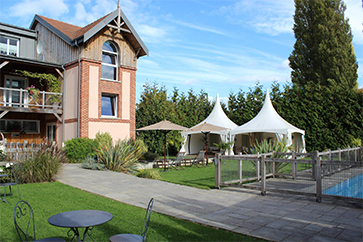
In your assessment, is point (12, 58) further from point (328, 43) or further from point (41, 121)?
point (328, 43)

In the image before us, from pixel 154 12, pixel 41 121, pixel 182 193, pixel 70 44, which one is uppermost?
pixel 70 44

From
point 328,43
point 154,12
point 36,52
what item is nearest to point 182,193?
point 154,12

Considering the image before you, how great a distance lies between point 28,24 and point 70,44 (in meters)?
7.12

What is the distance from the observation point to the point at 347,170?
6910 millimetres

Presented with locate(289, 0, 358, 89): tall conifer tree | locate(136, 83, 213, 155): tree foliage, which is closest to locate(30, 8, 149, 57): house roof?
locate(136, 83, 213, 155): tree foliage

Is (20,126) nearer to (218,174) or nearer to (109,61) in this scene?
(109,61)

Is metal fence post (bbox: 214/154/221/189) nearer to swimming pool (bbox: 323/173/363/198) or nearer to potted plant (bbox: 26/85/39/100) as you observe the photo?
swimming pool (bbox: 323/173/363/198)

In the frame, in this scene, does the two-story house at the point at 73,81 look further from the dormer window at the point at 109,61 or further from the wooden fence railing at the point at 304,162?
the wooden fence railing at the point at 304,162

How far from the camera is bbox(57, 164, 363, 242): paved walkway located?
476 centimetres

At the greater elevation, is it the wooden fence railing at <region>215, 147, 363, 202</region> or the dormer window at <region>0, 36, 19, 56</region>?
the dormer window at <region>0, 36, 19, 56</region>

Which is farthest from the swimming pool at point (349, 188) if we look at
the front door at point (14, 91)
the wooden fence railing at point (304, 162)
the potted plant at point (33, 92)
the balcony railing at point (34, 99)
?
the front door at point (14, 91)

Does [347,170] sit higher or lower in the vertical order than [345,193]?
higher

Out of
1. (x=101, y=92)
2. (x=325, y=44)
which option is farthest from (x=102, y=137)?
(x=325, y=44)

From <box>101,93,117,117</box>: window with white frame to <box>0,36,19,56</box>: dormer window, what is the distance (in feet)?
24.3
